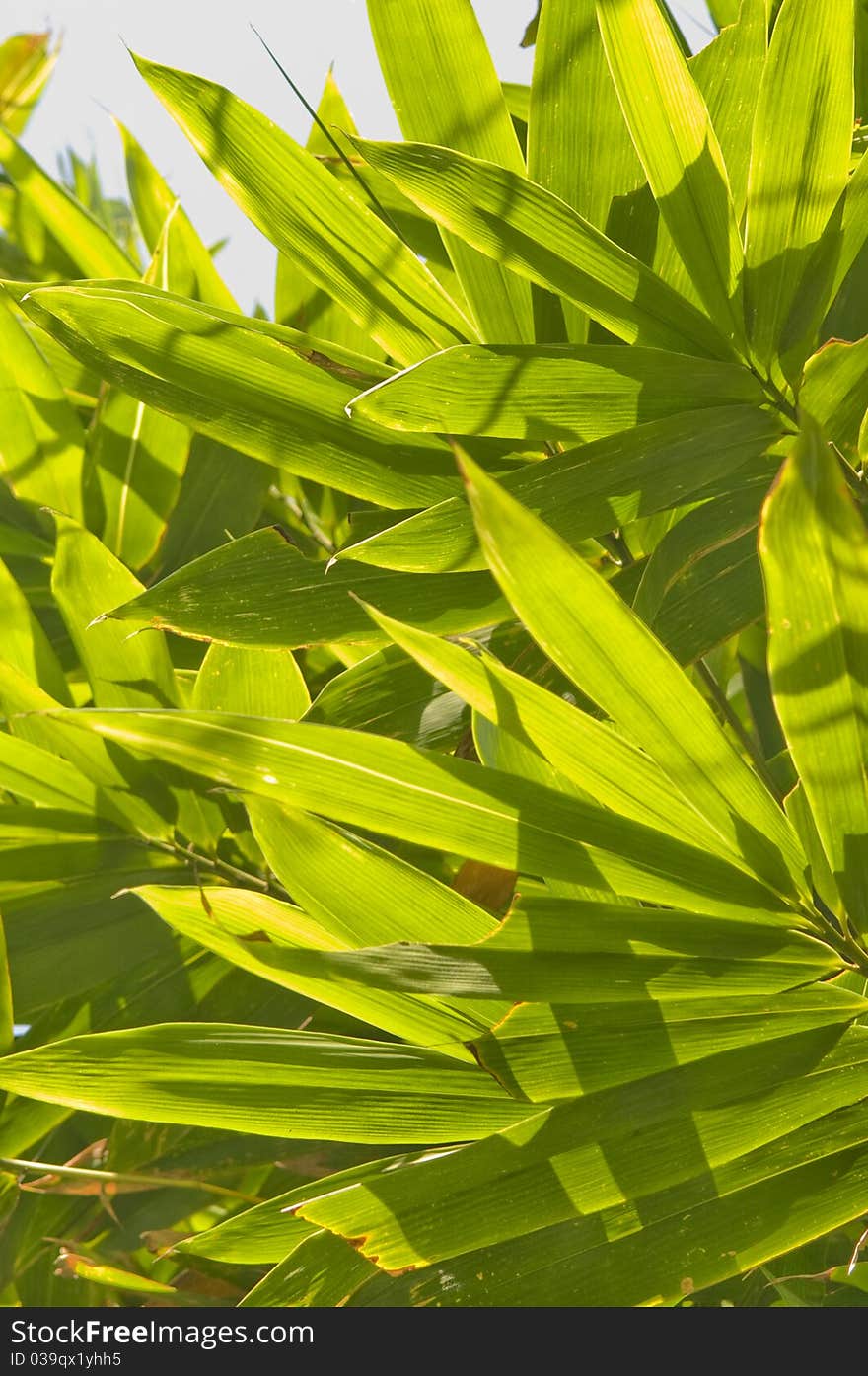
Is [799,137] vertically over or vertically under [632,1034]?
over

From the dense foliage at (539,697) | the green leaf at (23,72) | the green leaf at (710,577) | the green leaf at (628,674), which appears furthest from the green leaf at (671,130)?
the green leaf at (23,72)

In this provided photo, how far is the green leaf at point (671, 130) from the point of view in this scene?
455 millimetres

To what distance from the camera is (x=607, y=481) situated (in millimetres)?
506

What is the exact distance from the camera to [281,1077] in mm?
489

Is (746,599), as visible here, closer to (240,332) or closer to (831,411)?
(831,411)

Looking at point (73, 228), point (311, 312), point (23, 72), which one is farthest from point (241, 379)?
point (23, 72)

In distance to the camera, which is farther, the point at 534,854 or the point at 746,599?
the point at 746,599

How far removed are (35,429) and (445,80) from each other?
1.68 ft

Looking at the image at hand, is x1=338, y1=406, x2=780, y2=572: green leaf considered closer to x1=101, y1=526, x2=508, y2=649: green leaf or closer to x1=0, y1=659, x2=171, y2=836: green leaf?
x1=101, y1=526, x2=508, y2=649: green leaf

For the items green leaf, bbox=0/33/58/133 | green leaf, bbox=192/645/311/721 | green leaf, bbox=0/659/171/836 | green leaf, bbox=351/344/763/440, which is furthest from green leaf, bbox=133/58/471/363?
green leaf, bbox=0/33/58/133

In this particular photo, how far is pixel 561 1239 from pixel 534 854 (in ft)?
0.63

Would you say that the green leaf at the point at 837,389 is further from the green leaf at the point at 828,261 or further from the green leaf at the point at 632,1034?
the green leaf at the point at 632,1034

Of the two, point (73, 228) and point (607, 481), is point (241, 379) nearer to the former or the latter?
point (607, 481)
